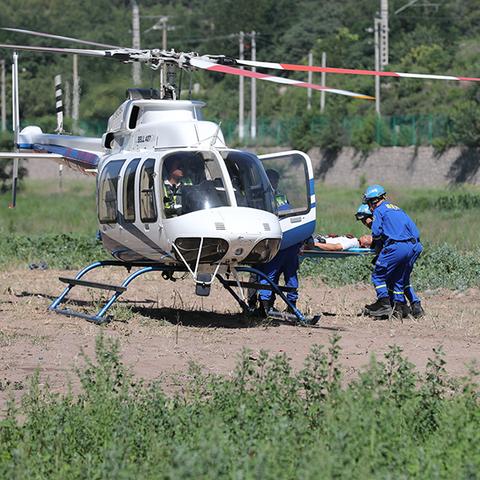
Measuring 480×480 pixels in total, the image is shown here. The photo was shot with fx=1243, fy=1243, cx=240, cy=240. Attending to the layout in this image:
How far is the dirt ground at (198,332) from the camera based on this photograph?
10.6 meters

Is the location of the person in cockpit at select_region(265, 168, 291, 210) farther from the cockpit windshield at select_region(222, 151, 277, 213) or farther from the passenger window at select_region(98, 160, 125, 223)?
the passenger window at select_region(98, 160, 125, 223)

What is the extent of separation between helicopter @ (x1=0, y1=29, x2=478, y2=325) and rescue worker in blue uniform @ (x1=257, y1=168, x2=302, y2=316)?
11cm

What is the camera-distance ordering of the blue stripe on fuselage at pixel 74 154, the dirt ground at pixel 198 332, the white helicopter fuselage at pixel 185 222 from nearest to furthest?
the dirt ground at pixel 198 332 → the white helicopter fuselage at pixel 185 222 → the blue stripe on fuselage at pixel 74 154

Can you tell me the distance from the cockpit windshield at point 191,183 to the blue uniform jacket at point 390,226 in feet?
6.96

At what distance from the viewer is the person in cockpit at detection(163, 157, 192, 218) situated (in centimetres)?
1262

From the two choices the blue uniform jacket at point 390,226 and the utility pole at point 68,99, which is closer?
the blue uniform jacket at point 390,226

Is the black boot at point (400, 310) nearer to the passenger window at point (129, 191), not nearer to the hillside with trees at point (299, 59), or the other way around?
the passenger window at point (129, 191)

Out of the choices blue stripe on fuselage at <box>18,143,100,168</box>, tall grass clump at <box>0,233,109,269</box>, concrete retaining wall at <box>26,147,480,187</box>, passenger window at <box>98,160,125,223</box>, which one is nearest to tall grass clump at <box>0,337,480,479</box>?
passenger window at <box>98,160,125,223</box>

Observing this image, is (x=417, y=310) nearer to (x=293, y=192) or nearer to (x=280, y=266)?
(x=280, y=266)

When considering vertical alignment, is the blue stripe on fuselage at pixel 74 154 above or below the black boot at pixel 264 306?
above

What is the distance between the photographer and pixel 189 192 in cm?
1250

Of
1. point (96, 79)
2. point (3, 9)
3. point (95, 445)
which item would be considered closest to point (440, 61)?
point (96, 79)

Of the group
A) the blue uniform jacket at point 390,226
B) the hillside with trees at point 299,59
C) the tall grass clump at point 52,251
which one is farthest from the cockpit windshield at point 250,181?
the hillside with trees at point 299,59

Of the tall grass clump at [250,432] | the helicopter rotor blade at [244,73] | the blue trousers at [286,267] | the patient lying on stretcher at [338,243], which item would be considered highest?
the helicopter rotor blade at [244,73]
